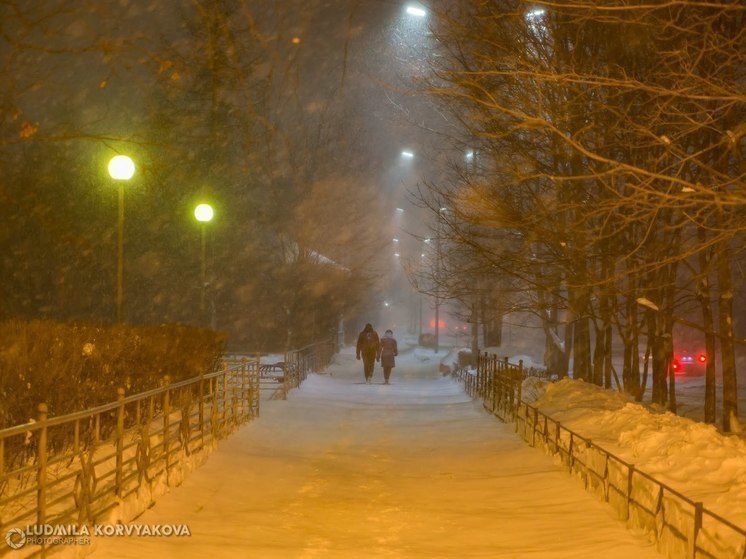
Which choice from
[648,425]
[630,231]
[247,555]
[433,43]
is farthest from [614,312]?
[247,555]

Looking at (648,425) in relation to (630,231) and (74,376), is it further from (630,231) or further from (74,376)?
(630,231)

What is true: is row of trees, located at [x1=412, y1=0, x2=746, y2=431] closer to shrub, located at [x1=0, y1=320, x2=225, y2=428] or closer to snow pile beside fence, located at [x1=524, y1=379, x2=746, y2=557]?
snow pile beside fence, located at [x1=524, y1=379, x2=746, y2=557]

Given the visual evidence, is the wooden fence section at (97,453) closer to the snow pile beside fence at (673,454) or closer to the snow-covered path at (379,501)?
the snow-covered path at (379,501)

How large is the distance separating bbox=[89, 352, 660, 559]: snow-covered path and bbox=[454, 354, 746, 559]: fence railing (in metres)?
0.16

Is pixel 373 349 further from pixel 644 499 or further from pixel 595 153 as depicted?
pixel 644 499

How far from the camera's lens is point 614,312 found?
16156mm

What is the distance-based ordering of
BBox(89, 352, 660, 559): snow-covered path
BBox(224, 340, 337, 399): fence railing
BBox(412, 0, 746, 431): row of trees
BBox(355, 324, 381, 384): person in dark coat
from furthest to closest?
BBox(355, 324, 381, 384): person in dark coat, BBox(224, 340, 337, 399): fence railing, BBox(412, 0, 746, 431): row of trees, BBox(89, 352, 660, 559): snow-covered path

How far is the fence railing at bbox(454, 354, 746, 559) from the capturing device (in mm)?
5547

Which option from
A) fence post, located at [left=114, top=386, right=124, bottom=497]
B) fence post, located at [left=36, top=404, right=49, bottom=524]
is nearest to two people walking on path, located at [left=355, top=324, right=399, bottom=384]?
fence post, located at [left=114, top=386, right=124, bottom=497]

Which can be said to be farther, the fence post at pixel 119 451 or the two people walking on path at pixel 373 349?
the two people walking on path at pixel 373 349

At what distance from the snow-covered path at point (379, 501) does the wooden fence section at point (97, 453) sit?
1.04 feet

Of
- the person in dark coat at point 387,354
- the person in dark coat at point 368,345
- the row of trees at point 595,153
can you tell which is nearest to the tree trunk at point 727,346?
the row of trees at point 595,153

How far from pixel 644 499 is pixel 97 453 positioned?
223 inches

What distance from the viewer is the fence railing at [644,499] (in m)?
5.55
